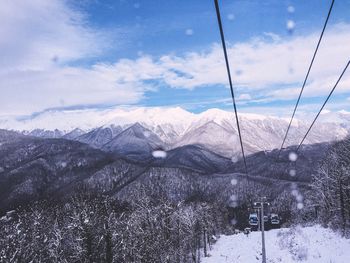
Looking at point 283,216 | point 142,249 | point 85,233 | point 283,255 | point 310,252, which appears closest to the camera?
point 85,233

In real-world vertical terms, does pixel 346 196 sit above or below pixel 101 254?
above

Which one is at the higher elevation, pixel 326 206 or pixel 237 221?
pixel 326 206

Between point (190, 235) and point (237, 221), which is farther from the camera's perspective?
point (237, 221)

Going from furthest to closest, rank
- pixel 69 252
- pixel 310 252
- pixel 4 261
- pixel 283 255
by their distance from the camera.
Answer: pixel 69 252 < pixel 283 255 < pixel 310 252 < pixel 4 261

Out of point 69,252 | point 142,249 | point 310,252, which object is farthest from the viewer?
point 69,252

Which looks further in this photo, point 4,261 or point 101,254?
point 101,254

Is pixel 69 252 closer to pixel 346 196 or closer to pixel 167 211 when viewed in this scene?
pixel 167 211

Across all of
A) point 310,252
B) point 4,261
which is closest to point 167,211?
point 310,252

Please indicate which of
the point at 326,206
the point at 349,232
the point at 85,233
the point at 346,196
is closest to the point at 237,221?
the point at 326,206

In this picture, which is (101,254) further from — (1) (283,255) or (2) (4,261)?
(1) (283,255)
